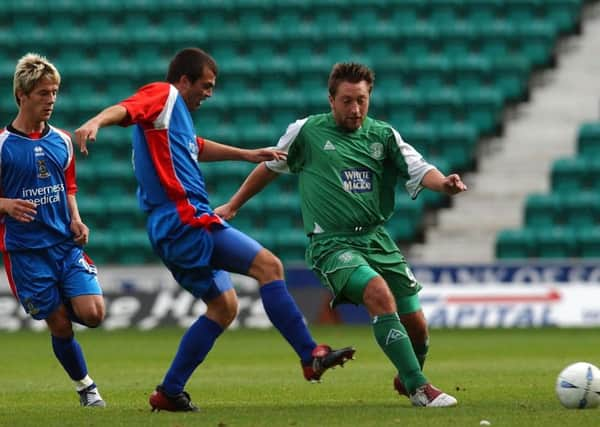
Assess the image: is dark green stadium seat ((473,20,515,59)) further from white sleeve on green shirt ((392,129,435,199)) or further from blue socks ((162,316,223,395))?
blue socks ((162,316,223,395))

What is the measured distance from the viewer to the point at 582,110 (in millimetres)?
20703

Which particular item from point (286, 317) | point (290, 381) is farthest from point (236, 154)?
point (290, 381)

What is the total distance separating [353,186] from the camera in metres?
7.68

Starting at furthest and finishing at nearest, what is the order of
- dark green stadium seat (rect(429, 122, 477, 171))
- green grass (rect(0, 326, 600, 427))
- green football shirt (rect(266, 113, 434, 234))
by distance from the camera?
dark green stadium seat (rect(429, 122, 477, 171))
green football shirt (rect(266, 113, 434, 234))
green grass (rect(0, 326, 600, 427))

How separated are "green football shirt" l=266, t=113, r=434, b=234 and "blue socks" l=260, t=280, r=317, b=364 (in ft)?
2.01

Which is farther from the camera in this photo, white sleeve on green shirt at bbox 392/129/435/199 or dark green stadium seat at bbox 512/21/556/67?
dark green stadium seat at bbox 512/21/556/67

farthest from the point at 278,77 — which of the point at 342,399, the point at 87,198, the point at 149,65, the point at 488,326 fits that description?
the point at 342,399

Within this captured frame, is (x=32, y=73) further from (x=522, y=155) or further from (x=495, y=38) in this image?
(x=495, y=38)

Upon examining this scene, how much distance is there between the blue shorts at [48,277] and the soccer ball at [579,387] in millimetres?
2777

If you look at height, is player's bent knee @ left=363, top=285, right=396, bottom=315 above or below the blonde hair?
below

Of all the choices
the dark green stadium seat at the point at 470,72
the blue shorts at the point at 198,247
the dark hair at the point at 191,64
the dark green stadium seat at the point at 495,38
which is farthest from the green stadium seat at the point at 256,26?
the blue shorts at the point at 198,247

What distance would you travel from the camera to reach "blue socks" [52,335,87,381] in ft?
25.9

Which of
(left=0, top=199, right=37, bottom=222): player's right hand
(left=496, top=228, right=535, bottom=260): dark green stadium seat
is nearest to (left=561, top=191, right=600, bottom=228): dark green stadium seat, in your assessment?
(left=496, top=228, right=535, bottom=260): dark green stadium seat

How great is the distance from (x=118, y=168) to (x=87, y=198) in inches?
26.3
